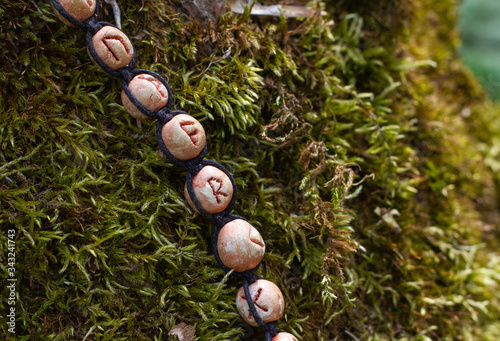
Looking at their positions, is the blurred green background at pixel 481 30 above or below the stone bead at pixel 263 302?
above

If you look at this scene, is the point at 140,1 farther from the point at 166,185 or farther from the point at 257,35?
the point at 166,185

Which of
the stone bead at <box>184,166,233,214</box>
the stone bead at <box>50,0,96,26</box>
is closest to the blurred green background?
the stone bead at <box>184,166,233,214</box>

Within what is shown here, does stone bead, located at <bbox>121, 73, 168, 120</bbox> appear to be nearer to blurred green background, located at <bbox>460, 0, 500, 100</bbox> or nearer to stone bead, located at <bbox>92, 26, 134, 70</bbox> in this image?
stone bead, located at <bbox>92, 26, 134, 70</bbox>

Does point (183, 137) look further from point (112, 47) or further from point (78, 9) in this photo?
point (78, 9)

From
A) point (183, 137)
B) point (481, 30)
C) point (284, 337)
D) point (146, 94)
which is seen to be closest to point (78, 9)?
point (146, 94)

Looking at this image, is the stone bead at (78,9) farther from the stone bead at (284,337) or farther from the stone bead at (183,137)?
the stone bead at (284,337)

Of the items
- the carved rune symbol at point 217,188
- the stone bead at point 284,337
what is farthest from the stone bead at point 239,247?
the stone bead at point 284,337
